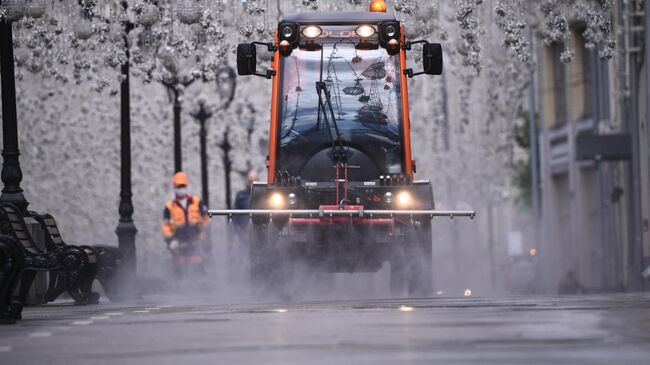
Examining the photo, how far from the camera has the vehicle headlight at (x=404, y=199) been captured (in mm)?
21312

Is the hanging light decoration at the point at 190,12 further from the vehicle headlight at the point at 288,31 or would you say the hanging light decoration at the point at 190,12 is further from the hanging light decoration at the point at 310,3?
the vehicle headlight at the point at 288,31

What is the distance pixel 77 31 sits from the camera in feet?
89.5

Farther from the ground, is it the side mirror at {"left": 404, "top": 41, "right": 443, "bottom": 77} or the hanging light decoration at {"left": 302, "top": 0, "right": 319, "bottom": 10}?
the hanging light decoration at {"left": 302, "top": 0, "right": 319, "bottom": 10}

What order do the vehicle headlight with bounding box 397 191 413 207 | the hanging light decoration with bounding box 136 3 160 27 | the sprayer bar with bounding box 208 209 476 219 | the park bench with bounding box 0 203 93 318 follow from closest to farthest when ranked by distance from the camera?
the park bench with bounding box 0 203 93 318, the sprayer bar with bounding box 208 209 476 219, the vehicle headlight with bounding box 397 191 413 207, the hanging light decoration with bounding box 136 3 160 27

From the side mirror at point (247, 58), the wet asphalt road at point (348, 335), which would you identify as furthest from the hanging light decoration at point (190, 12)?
the wet asphalt road at point (348, 335)

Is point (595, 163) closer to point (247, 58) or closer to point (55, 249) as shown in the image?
point (247, 58)

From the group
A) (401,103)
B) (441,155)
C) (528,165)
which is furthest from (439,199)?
(401,103)

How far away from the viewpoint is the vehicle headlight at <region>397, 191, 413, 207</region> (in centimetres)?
2131

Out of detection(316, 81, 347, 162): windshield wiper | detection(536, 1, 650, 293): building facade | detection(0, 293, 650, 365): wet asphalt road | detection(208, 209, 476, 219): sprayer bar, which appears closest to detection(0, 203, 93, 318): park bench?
detection(0, 293, 650, 365): wet asphalt road

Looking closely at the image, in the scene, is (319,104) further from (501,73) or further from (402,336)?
(501,73)

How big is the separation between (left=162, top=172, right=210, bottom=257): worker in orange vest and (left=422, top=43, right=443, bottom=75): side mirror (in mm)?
7190

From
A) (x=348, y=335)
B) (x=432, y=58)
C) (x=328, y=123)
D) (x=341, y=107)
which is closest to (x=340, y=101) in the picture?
(x=341, y=107)

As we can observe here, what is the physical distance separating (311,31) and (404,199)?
2169 millimetres

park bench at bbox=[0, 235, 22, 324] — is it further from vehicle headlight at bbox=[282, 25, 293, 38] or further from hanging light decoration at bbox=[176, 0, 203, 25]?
hanging light decoration at bbox=[176, 0, 203, 25]
